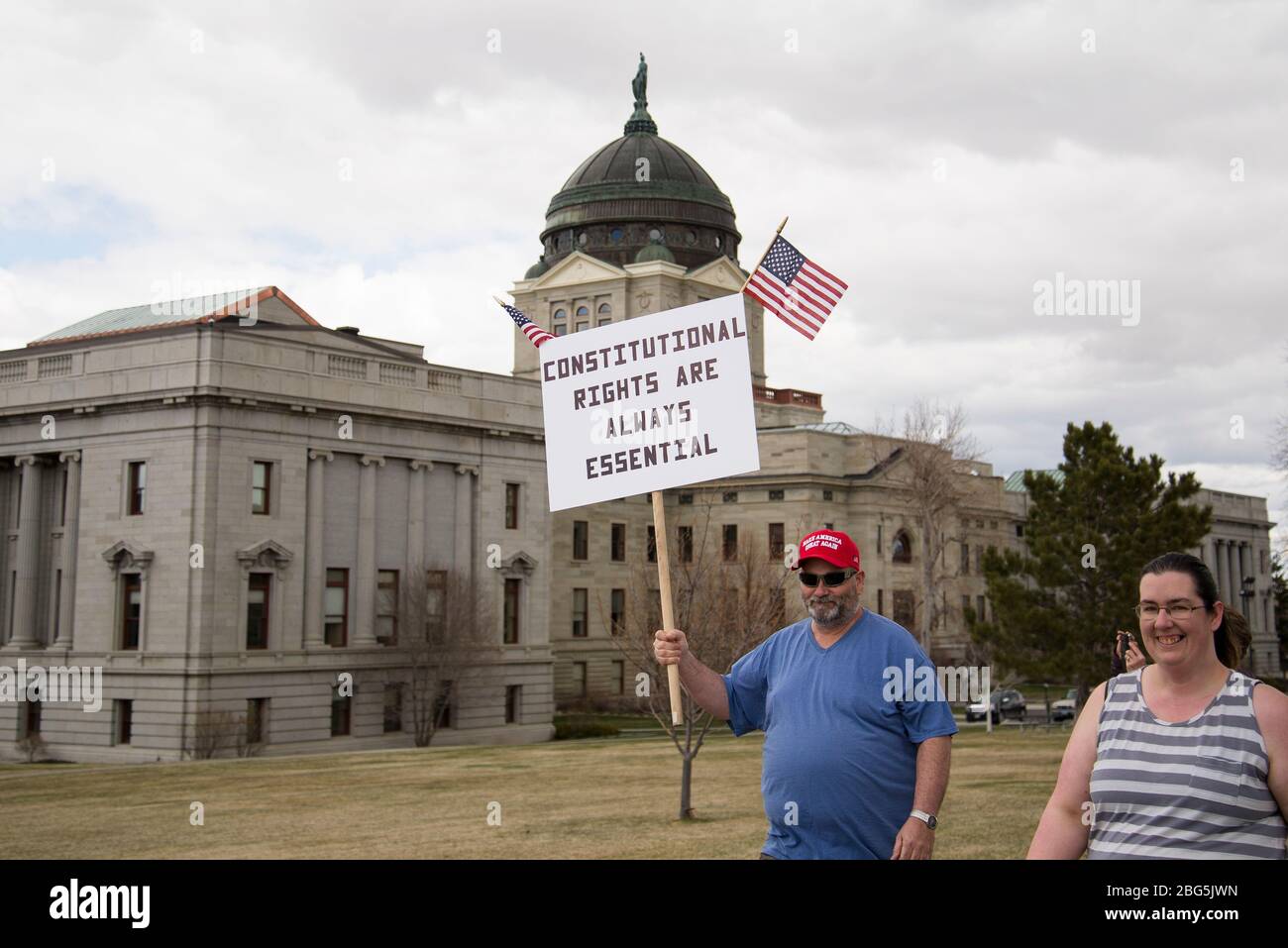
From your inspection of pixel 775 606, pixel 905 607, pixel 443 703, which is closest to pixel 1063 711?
pixel 775 606

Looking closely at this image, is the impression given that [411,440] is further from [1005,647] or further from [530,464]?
[1005,647]

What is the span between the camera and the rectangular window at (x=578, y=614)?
7362 cm

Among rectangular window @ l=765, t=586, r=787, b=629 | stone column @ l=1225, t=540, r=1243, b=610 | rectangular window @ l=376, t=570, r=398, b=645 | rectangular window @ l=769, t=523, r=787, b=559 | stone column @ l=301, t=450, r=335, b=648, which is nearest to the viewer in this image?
rectangular window @ l=765, t=586, r=787, b=629

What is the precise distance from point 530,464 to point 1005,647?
76.1ft

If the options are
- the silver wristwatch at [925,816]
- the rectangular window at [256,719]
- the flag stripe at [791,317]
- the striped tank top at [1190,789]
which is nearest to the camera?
the striped tank top at [1190,789]

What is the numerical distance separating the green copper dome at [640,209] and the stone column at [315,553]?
46.3m

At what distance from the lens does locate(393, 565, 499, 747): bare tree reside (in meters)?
54.4

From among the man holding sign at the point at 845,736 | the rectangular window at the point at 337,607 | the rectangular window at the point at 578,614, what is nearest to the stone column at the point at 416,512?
the rectangular window at the point at 337,607

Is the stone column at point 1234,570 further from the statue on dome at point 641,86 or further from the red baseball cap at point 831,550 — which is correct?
the red baseball cap at point 831,550

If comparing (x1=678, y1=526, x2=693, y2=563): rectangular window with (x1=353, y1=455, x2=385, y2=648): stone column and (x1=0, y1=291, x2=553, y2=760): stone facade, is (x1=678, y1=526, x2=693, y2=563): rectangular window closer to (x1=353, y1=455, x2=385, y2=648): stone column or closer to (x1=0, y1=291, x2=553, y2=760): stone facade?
(x1=0, y1=291, x2=553, y2=760): stone facade

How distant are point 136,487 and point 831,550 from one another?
47.9 m

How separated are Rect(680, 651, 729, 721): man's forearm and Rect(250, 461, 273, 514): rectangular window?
45952 mm

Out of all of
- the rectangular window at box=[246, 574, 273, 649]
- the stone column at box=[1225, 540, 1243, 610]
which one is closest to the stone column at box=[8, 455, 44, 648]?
the rectangular window at box=[246, 574, 273, 649]

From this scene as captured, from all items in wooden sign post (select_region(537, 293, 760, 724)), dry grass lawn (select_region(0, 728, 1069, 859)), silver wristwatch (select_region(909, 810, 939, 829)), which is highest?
wooden sign post (select_region(537, 293, 760, 724))
